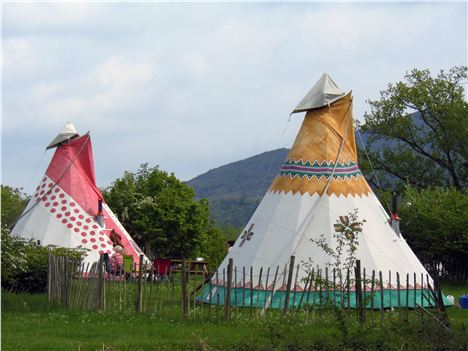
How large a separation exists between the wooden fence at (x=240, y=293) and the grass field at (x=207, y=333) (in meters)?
0.39

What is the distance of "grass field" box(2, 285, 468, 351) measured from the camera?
38.3ft

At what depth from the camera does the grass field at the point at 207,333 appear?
38.3ft

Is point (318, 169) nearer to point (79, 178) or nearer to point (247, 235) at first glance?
point (247, 235)

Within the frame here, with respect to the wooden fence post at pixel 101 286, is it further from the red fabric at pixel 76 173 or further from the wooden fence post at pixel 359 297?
the red fabric at pixel 76 173

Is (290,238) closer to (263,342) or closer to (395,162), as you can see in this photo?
(263,342)

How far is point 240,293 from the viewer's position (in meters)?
18.3

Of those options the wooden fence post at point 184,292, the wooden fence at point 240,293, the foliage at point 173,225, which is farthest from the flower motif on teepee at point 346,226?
the foliage at point 173,225

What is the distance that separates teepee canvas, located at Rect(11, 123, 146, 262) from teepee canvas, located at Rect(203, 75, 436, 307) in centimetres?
998

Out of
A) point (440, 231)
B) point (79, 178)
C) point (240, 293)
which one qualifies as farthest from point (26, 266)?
point (440, 231)

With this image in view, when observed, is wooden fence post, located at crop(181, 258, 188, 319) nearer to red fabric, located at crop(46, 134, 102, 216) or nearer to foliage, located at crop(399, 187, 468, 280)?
foliage, located at crop(399, 187, 468, 280)

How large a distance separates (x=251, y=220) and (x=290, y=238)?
51.3 inches

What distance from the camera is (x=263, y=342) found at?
42.1 ft

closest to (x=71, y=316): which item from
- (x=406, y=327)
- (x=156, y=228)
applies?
(x=406, y=327)

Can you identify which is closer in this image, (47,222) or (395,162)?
(47,222)
